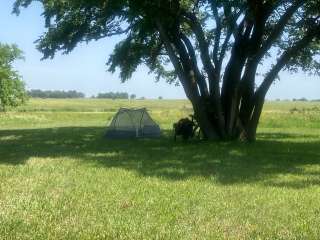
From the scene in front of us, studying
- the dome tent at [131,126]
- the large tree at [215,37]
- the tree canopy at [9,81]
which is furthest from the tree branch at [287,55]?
the tree canopy at [9,81]

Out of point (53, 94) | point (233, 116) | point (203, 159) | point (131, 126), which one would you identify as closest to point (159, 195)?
point (203, 159)

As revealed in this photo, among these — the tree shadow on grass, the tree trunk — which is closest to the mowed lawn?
the tree shadow on grass

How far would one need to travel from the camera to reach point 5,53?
45719 mm

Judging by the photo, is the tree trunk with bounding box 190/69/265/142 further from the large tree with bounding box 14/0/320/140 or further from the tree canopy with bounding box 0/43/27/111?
the tree canopy with bounding box 0/43/27/111

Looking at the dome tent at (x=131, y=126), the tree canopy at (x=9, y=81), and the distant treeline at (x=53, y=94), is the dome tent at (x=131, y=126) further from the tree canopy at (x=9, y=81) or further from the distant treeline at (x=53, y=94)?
the distant treeline at (x=53, y=94)

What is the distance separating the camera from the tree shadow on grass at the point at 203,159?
12945 mm

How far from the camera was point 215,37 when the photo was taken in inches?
976

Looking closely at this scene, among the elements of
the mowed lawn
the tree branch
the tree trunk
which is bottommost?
the mowed lawn

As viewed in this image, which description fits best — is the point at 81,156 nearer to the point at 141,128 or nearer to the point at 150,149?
the point at 150,149

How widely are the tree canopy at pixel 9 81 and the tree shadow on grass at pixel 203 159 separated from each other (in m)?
24.6

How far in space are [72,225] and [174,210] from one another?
1788 mm

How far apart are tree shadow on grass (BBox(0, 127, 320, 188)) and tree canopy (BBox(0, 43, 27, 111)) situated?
2457cm

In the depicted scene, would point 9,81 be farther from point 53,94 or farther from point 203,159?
point 53,94

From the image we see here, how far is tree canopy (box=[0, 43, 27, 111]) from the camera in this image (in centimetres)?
4544
